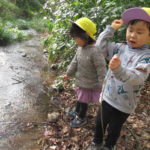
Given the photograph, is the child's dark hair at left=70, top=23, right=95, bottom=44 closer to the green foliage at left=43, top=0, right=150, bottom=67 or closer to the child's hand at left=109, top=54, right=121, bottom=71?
the green foliage at left=43, top=0, right=150, bottom=67

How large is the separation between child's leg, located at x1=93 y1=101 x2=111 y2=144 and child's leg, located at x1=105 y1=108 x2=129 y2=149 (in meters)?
0.05

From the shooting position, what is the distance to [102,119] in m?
1.97

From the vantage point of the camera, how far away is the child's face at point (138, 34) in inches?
57.4

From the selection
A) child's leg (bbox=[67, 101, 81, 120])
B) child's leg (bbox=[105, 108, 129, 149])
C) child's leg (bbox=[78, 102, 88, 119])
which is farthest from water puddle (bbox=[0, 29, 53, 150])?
child's leg (bbox=[105, 108, 129, 149])

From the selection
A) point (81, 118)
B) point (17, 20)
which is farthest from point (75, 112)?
point (17, 20)

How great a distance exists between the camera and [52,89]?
12.1 ft

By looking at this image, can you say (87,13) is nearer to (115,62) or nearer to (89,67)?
(89,67)

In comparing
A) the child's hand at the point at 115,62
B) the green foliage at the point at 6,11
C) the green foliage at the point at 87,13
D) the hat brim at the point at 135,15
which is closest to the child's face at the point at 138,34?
the hat brim at the point at 135,15

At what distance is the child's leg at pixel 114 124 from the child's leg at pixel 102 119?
5 centimetres

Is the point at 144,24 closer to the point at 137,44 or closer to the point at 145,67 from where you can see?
the point at 137,44

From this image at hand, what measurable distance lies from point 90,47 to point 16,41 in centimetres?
613

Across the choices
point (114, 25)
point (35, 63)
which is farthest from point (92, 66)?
point (35, 63)

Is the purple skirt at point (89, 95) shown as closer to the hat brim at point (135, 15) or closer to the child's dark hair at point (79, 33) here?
the child's dark hair at point (79, 33)

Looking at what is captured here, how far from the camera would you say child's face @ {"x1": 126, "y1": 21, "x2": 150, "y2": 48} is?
1458 millimetres
